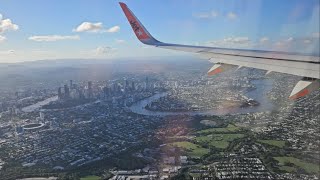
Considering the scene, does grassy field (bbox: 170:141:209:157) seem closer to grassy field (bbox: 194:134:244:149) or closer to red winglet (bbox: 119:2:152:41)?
grassy field (bbox: 194:134:244:149)

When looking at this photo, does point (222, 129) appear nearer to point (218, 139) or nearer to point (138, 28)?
point (218, 139)

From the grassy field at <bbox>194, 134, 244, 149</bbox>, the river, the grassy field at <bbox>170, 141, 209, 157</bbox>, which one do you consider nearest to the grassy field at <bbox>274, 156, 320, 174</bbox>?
the grassy field at <bbox>194, 134, 244, 149</bbox>

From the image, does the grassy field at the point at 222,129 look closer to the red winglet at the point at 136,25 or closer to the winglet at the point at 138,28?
the winglet at the point at 138,28

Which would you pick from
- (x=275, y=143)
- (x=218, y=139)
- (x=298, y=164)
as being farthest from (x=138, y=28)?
(x=218, y=139)

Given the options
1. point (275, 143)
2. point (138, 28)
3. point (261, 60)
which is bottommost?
point (275, 143)

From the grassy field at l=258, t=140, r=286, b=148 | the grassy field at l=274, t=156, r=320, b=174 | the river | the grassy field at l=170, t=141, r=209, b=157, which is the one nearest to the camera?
the grassy field at l=274, t=156, r=320, b=174
